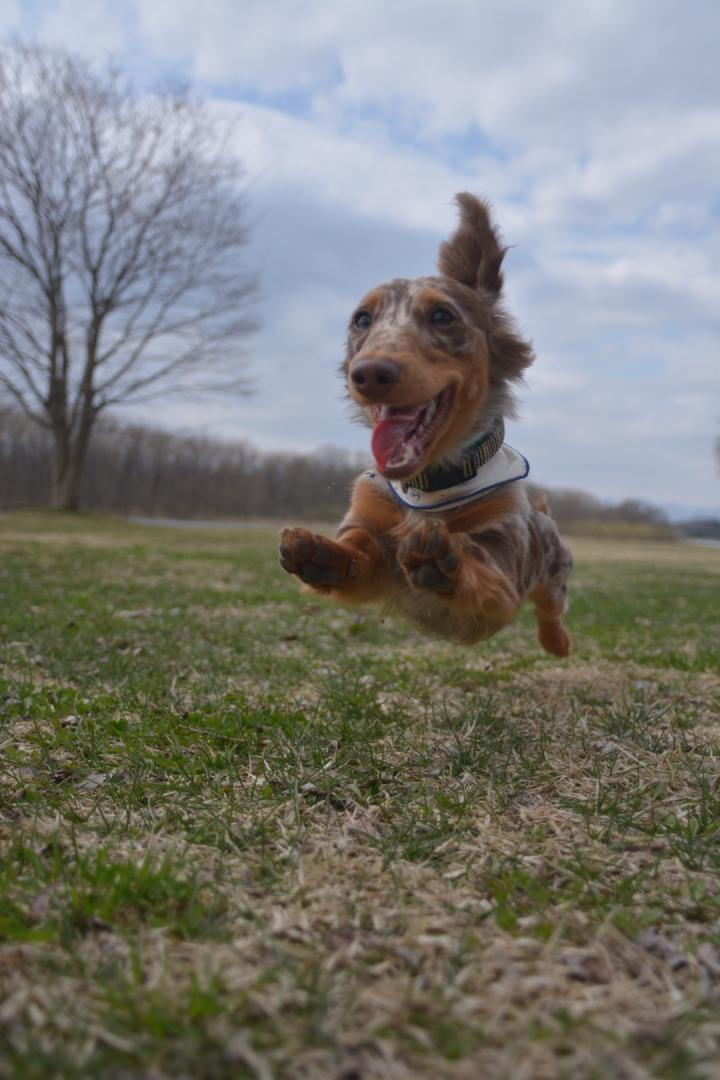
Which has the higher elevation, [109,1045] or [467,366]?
[467,366]

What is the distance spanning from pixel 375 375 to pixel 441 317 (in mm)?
707

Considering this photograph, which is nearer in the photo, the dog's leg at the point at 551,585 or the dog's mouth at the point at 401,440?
the dog's mouth at the point at 401,440

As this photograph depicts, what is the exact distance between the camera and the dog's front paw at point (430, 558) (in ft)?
8.75

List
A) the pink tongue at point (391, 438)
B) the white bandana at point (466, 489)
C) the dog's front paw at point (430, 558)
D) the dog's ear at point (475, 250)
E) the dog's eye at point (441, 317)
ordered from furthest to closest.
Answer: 1. the dog's ear at point (475, 250)
2. the white bandana at point (466, 489)
3. the dog's eye at point (441, 317)
4. the pink tongue at point (391, 438)
5. the dog's front paw at point (430, 558)

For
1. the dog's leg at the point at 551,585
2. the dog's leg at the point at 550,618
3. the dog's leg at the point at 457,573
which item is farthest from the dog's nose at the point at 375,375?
the dog's leg at the point at 550,618

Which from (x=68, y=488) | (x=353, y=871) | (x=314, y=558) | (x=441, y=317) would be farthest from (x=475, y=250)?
(x=68, y=488)

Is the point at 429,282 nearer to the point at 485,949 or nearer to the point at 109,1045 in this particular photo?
the point at 485,949

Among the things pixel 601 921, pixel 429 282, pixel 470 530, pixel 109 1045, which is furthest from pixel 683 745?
pixel 109 1045

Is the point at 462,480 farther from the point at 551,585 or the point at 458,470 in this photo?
the point at 551,585

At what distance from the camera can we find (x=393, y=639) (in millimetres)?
6133

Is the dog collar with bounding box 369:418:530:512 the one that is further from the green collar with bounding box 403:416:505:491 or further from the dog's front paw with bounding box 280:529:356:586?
the dog's front paw with bounding box 280:529:356:586

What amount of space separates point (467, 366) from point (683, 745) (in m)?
1.86

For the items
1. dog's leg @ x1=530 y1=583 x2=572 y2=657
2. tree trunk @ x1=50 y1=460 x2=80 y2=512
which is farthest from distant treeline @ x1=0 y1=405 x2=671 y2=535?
dog's leg @ x1=530 y1=583 x2=572 y2=657

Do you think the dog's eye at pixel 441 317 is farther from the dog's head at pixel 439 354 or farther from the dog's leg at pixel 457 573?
the dog's leg at pixel 457 573
